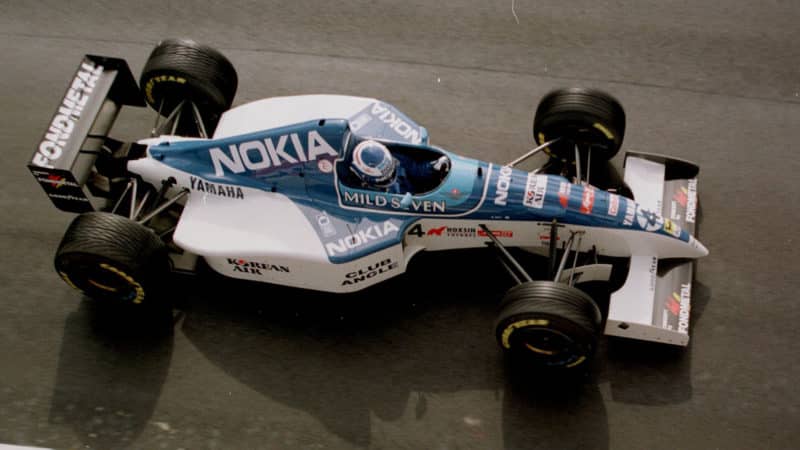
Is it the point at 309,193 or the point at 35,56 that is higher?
the point at 35,56

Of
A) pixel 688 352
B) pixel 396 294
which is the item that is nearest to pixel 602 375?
pixel 688 352

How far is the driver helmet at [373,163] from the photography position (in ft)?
18.2

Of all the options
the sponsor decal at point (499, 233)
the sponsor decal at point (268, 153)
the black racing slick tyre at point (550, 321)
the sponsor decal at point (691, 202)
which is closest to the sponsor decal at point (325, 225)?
the sponsor decal at point (268, 153)

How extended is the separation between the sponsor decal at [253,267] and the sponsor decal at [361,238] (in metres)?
0.41

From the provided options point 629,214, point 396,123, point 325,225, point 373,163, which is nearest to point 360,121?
point 396,123

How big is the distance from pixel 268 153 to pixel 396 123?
112 centimetres

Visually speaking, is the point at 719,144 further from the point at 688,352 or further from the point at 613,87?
the point at 688,352

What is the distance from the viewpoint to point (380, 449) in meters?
5.71

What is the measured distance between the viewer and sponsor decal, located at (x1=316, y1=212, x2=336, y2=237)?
5781mm

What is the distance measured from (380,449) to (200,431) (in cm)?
134

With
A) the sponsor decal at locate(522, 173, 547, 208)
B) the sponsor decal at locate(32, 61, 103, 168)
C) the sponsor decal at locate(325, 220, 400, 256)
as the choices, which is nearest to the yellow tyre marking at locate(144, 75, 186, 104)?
the sponsor decal at locate(32, 61, 103, 168)

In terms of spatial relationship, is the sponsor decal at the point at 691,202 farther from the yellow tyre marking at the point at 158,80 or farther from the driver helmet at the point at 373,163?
the yellow tyre marking at the point at 158,80

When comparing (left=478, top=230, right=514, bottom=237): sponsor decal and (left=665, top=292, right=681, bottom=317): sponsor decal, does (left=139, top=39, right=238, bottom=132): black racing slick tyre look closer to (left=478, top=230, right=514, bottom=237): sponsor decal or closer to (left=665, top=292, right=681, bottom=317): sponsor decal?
(left=478, top=230, right=514, bottom=237): sponsor decal

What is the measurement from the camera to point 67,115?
19.8ft
